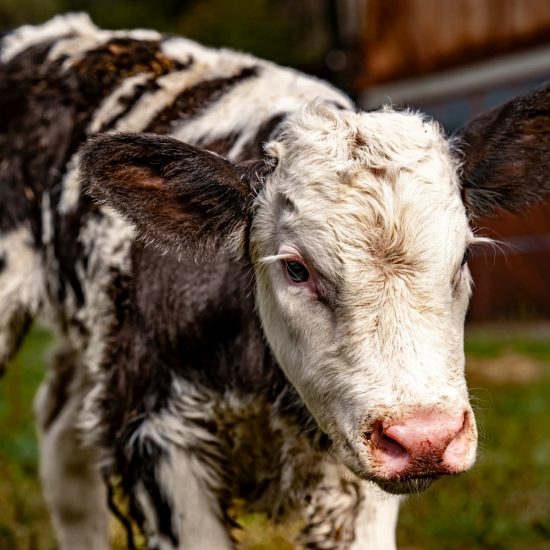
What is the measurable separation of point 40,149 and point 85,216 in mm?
514

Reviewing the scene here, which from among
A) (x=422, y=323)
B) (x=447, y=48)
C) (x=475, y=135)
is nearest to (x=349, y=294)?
(x=422, y=323)

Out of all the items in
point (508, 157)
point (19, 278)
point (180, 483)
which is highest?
point (508, 157)

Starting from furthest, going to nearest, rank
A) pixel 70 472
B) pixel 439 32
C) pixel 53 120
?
pixel 439 32 → pixel 70 472 → pixel 53 120

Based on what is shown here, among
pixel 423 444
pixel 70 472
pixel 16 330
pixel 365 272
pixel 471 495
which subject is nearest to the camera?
pixel 423 444

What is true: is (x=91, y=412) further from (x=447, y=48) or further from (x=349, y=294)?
(x=447, y=48)

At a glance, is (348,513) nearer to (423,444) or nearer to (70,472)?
(423,444)

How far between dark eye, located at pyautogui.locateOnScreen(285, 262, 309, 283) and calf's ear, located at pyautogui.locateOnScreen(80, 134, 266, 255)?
13.1 inches

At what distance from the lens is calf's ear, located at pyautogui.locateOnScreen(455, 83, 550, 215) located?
3752 millimetres

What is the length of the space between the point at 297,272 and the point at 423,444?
2.55 feet

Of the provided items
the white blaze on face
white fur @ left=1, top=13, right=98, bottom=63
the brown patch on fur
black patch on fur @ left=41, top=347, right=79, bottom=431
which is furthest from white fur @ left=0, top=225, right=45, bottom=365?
the white blaze on face

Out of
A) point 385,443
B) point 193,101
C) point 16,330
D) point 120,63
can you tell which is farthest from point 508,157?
point 16,330

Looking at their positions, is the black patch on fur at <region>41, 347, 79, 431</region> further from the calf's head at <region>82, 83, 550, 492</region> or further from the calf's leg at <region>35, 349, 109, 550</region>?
the calf's head at <region>82, 83, 550, 492</region>

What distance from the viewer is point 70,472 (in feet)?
17.4

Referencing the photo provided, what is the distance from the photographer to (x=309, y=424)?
149 inches
